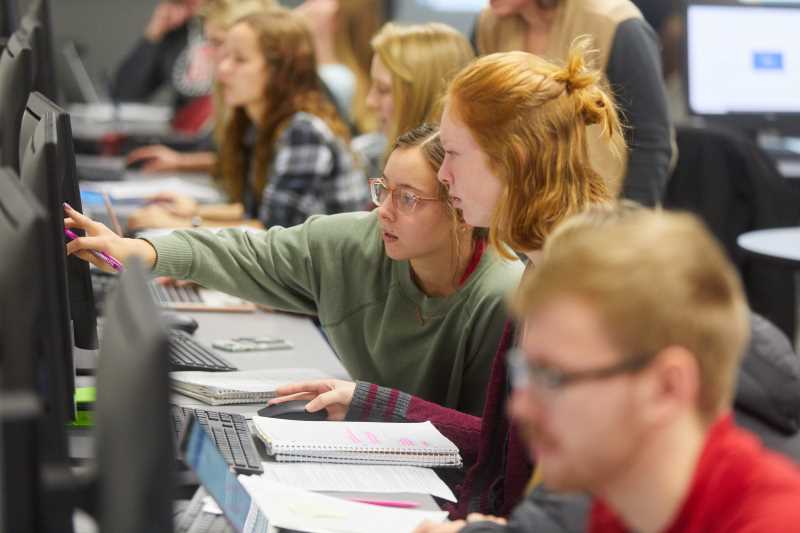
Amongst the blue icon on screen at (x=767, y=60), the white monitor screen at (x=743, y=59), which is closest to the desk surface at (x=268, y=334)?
the white monitor screen at (x=743, y=59)

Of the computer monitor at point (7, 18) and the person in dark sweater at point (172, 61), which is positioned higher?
the computer monitor at point (7, 18)

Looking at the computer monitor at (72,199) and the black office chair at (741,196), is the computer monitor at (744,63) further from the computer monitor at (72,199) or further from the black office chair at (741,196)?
the computer monitor at (72,199)

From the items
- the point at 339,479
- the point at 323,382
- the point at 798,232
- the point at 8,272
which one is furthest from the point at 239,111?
the point at 8,272

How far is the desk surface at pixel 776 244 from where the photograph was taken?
120 inches

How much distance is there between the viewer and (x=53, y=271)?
115cm

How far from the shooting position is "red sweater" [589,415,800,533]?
3.16 ft

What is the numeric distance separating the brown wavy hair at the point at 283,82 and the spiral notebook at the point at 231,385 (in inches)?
55.6

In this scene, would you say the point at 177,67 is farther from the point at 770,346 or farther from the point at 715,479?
the point at 715,479

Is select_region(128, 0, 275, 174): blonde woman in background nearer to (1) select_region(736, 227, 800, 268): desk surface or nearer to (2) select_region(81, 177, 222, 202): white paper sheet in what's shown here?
(2) select_region(81, 177, 222, 202): white paper sheet

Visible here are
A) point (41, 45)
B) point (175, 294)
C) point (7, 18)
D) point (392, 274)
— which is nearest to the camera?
point (392, 274)

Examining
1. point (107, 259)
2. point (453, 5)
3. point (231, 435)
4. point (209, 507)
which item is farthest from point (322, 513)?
point (453, 5)

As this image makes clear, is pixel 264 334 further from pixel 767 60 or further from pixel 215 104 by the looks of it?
pixel 767 60

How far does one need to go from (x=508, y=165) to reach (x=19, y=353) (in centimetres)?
84

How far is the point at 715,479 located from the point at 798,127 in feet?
12.3
